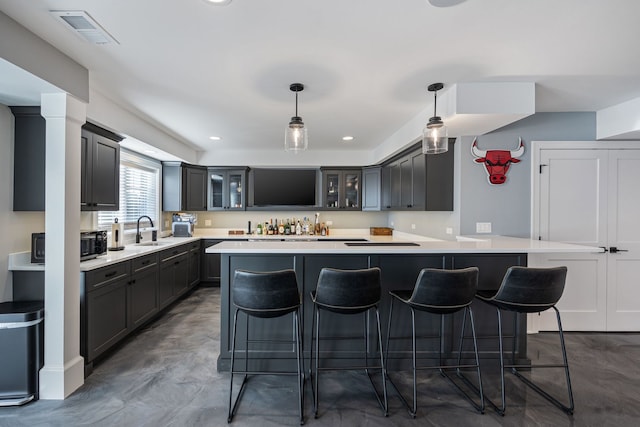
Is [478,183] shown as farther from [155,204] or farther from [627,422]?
[155,204]

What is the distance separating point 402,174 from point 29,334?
4.16m

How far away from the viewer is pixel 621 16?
1753 millimetres

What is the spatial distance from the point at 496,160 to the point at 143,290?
4.15 metres

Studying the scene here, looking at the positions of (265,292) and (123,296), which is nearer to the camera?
(265,292)

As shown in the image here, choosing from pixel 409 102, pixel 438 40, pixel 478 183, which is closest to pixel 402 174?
pixel 478 183

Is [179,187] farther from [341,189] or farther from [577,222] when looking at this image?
[577,222]

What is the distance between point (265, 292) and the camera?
6.45 ft

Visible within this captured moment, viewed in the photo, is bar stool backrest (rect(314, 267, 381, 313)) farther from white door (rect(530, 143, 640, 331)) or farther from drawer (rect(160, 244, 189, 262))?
drawer (rect(160, 244, 189, 262))

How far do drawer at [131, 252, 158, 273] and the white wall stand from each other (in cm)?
87

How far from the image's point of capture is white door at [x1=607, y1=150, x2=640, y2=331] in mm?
3398

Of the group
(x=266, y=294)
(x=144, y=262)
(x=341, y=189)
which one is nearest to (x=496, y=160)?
(x=341, y=189)

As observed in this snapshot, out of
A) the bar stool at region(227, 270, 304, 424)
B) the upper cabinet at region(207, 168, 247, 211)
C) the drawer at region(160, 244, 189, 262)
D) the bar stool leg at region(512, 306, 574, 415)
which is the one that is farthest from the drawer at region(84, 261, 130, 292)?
the bar stool leg at region(512, 306, 574, 415)

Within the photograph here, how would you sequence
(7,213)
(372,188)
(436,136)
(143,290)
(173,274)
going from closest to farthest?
(7,213), (436,136), (143,290), (173,274), (372,188)

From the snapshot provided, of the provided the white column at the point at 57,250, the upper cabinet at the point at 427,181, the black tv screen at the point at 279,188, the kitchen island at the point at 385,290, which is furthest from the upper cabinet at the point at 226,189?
the white column at the point at 57,250
